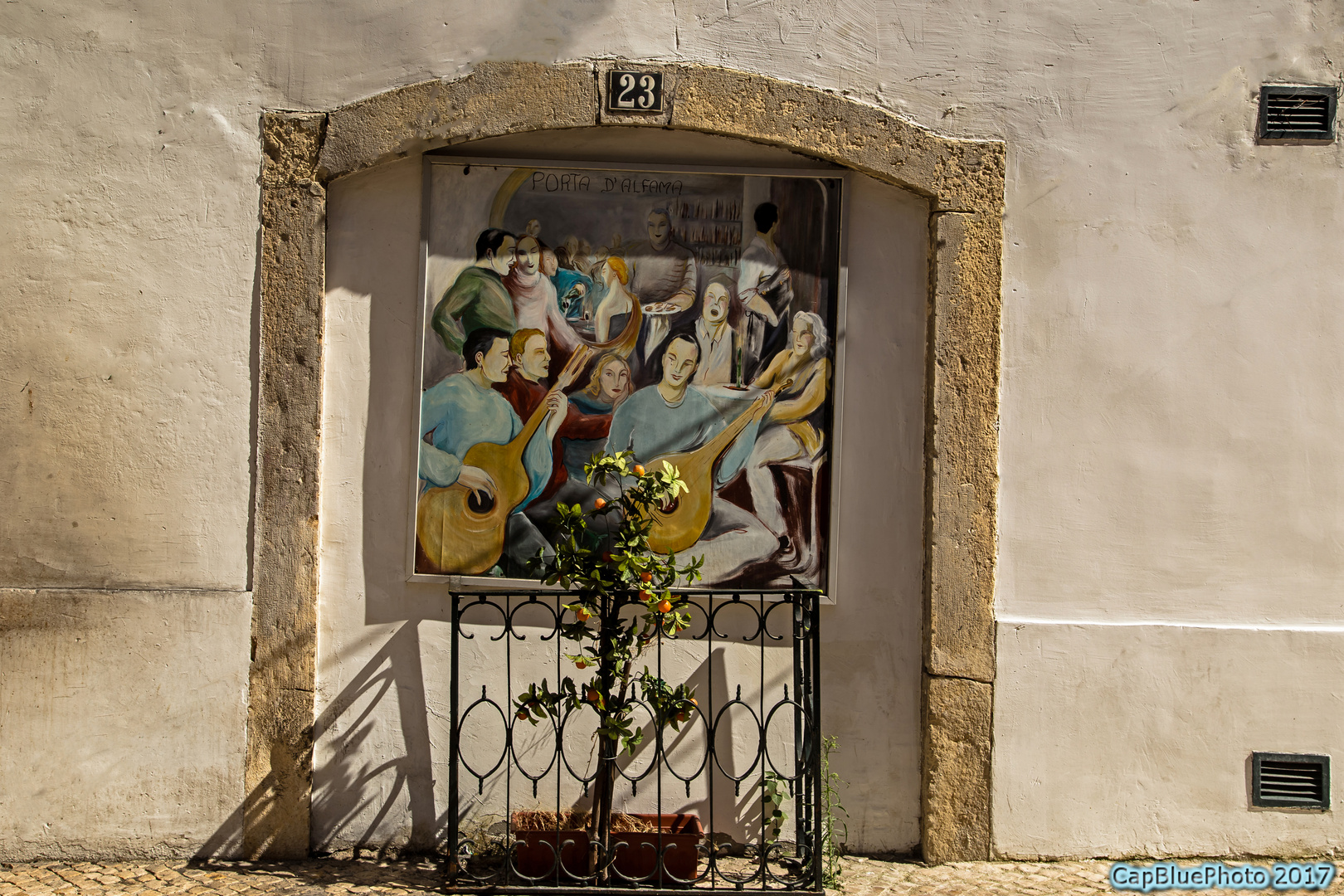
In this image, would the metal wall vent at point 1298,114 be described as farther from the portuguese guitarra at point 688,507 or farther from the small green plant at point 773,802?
the small green plant at point 773,802

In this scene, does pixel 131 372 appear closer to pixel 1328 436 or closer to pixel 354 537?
pixel 354 537

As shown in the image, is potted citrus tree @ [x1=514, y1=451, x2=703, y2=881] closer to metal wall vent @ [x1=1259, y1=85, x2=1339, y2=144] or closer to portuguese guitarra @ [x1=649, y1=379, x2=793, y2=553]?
portuguese guitarra @ [x1=649, y1=379, x2=793, y2=553]

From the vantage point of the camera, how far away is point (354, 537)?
4.07 meters

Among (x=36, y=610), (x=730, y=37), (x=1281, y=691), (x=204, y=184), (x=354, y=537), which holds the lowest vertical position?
(x=1281, y=691)

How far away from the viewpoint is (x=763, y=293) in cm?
410

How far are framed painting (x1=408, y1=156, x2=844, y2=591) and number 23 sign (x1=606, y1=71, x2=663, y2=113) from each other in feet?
0.83

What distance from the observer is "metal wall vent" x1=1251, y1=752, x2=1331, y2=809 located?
3990 millimetres

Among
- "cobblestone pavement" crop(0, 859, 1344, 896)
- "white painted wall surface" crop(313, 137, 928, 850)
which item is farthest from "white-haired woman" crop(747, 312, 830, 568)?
"cobblestone pavement" crop(0, 859, 1344, 896)

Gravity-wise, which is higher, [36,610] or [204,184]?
Answer: [204,184]

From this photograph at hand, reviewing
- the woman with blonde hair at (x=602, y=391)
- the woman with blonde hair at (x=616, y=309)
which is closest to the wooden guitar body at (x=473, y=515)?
the woman with blonde hair at (x=602, y=391)

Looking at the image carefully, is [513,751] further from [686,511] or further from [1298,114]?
[1298,114]

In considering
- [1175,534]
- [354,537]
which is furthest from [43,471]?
[1175,534]

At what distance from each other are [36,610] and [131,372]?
1002mm

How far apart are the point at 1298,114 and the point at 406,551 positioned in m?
4.05
